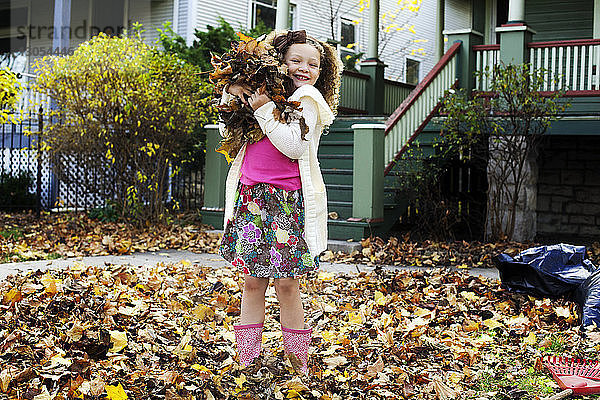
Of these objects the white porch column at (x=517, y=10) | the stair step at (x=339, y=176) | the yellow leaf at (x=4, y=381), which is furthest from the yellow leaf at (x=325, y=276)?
the white porch column at (x=517, y=10)

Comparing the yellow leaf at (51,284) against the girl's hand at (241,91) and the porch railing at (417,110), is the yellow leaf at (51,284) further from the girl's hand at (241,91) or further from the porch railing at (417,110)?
the porch railing at (417,110)

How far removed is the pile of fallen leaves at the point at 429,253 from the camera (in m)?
6.55

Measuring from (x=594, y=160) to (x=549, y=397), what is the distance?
26.0 ft

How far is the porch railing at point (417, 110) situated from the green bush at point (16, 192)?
6097 millimetres

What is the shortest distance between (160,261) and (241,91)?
3648 millimetres

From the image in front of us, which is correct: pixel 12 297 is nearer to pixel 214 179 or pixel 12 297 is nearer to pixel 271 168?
pixel 271 168

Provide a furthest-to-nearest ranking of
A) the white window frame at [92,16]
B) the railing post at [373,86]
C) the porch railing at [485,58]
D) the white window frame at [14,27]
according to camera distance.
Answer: the white window frame at [14,27] < the white window frame at [92,16] < the railing post at [373,86] < the porch railing at [485,58]

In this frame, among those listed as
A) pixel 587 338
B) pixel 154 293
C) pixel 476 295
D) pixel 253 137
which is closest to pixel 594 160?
pixel 476 295

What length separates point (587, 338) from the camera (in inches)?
155

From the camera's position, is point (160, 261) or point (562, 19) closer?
point (160, 261)

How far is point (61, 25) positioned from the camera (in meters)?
11.8

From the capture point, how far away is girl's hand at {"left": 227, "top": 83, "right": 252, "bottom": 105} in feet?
9.48

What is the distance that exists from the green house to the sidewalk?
1.26m

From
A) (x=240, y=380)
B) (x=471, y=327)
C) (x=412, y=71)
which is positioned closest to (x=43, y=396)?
(x=240, y=380)
